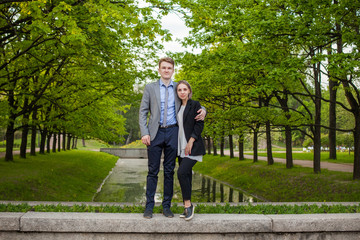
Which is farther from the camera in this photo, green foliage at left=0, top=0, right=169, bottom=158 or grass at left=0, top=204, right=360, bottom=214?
green foliage at left=0, top=0, right=169, bottom=158

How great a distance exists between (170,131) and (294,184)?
12.3 metres

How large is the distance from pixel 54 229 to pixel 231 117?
1182cm

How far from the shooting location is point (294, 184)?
15.8 metres

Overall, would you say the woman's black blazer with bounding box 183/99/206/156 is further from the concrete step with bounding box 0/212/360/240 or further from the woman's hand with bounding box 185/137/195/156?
the concrete step with bounding box 0/212/360/240

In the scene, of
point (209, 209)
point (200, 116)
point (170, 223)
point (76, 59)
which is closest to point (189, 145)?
point (200, 116)

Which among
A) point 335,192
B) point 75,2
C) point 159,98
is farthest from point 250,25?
point 159,98

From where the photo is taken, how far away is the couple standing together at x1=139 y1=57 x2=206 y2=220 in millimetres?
5086

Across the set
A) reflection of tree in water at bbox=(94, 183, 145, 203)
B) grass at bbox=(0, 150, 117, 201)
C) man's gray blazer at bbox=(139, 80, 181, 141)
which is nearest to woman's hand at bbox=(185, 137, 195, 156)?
man's gray blazer at bbox=(139, 80, 181, 141)

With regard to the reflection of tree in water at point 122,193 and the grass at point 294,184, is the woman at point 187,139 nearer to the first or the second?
the grass at point 294,184

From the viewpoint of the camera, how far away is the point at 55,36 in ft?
29.6

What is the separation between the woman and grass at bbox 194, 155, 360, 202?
23.2ft

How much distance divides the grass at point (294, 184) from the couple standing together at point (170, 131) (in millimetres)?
7124

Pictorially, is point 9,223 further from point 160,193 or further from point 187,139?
Result: point 160,193

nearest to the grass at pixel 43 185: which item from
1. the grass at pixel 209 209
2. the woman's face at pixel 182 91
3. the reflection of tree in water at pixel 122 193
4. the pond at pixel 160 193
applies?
the reflection of tree in water at pixel 122 193
